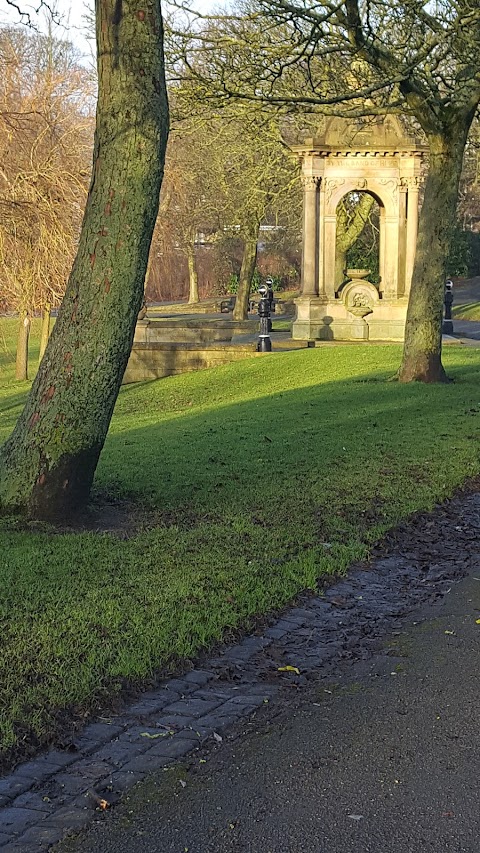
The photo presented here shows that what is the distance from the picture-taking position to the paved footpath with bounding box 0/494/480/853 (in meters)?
3.33

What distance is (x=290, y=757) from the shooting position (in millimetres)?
3887

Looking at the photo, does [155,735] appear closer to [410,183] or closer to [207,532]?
[207,532]

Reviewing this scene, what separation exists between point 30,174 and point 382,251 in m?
10.7

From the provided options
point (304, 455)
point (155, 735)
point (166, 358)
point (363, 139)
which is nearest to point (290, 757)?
point (155, 735)

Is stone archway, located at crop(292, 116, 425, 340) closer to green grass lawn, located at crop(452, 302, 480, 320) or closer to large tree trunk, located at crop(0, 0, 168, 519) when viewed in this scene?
green grass lawn, located at crop(452, 302, 480, 320)

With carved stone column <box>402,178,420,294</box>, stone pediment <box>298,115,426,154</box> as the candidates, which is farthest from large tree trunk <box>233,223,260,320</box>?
stone pediment <box>298,115,426,154</box>

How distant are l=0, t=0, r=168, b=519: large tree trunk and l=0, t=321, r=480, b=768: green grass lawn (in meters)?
0.46

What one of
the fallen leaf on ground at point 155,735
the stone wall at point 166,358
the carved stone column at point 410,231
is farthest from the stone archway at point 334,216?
the fallen leaf on ground at point 155,735

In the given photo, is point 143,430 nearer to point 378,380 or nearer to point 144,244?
point 378,380

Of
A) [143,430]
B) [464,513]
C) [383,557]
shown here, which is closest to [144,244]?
[383,557]

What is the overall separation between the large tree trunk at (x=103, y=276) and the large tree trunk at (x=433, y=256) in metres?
8.94

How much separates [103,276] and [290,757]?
4.21m

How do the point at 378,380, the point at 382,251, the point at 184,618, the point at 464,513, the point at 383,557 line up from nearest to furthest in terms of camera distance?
the point at 184,618, the point at 383,557, the point at 464,513, the point at 378,380, the point at 382,251

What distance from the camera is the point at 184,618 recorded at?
17.6 feet
